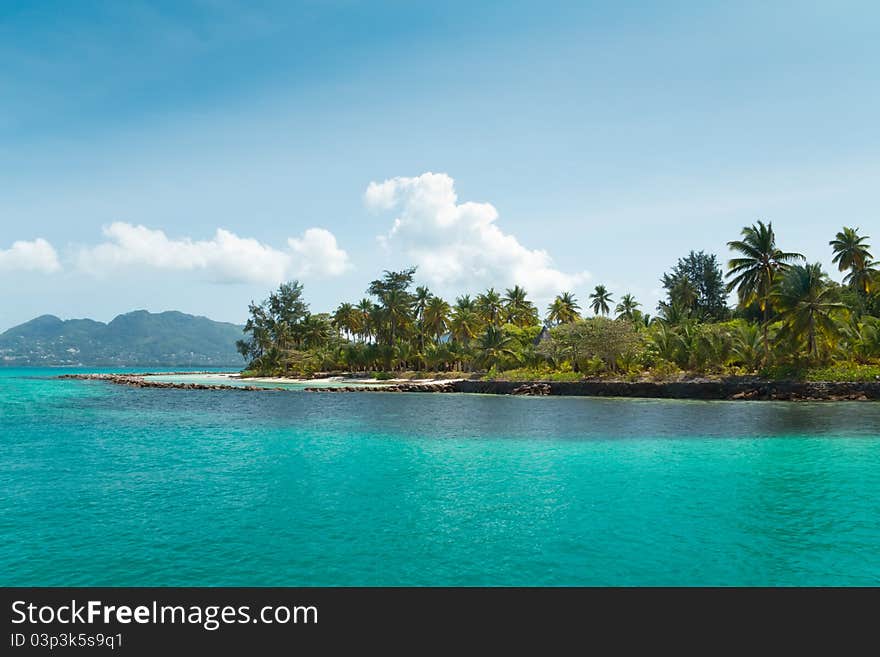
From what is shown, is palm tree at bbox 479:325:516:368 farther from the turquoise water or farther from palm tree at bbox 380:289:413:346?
the turquoise water

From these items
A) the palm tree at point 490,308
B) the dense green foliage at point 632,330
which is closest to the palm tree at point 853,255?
the dense green foliage at point 632,330

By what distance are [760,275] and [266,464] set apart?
56.0m

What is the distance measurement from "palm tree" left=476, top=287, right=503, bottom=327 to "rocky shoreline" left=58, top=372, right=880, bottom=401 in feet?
101

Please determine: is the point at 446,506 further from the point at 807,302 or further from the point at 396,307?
the point at 396,307

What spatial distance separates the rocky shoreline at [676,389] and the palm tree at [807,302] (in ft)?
17.8

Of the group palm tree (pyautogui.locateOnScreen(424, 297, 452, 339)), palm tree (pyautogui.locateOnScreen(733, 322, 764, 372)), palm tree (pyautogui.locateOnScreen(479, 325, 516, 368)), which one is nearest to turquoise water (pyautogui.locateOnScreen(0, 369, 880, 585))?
palm tree (pyautogui.locateOnScreen(733, 322, 764, 372))

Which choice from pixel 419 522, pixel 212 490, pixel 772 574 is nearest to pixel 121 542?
pixel 212 490

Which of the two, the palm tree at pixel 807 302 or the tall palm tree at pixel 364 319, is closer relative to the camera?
the palm tree at pixel 807 302

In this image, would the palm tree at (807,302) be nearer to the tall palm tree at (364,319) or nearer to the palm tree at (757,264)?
the palm tree at (757,264)

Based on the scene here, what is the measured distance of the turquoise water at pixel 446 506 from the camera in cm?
1147

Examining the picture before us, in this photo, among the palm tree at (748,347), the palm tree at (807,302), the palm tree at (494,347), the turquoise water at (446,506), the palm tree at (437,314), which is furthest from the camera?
the palm tree at (437,314)

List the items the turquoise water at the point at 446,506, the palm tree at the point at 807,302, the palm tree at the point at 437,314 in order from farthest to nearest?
the palm tree at the point at 437,314
the palm tree at the point at 807,302
the turquoise water at the point at 446,506

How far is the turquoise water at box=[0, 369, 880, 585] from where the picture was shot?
11.5 metres

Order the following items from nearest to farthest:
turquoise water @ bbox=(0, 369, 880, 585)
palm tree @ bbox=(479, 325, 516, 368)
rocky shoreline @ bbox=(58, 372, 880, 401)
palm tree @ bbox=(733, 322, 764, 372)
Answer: turquoise water @ bbox=(0, 369, 880, 585) < rocky shoreline @ bbox=(58, 372, 880, 401) < palm tree @ bbox=(733, 322, 764, 372) < palm tree @ bbox=(479, 325, 516, 368)
